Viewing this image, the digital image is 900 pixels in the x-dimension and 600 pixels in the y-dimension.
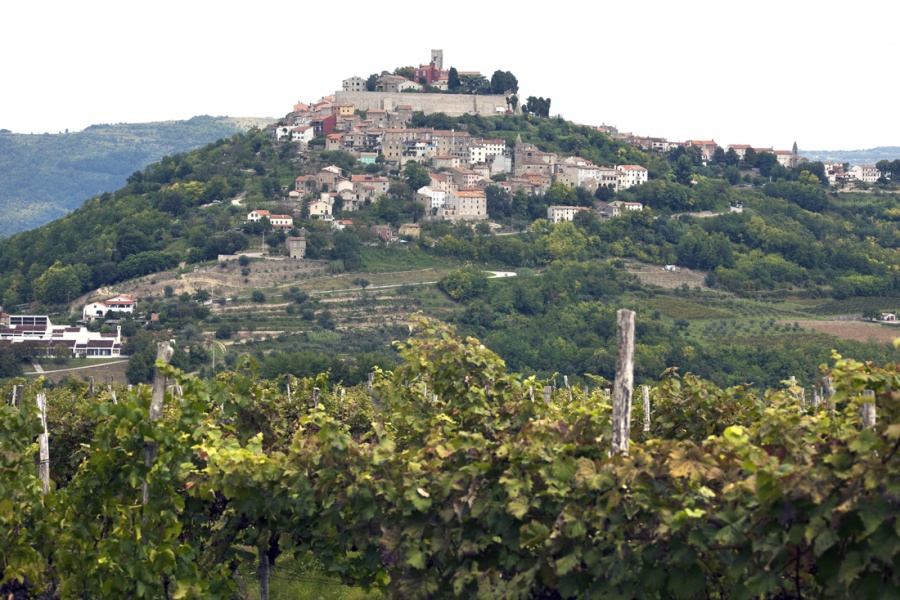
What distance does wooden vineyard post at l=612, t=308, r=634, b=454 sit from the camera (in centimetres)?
A: 528

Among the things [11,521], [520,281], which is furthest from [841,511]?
[520,281]

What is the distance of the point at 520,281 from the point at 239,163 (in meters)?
25.7

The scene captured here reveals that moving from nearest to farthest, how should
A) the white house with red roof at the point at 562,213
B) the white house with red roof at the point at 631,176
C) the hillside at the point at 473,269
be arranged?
the hillside at the point at 473,269 < the white house with red roof at the point at 562,213 < the white house with red roof at the point at 631,176

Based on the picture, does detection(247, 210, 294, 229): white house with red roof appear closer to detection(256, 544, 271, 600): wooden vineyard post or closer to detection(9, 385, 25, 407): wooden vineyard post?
detection(9, 385, 25, 407): wooden vineyard post

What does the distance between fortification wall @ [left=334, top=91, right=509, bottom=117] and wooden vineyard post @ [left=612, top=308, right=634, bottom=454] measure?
8172cm

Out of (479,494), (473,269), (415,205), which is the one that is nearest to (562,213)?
(415,205)

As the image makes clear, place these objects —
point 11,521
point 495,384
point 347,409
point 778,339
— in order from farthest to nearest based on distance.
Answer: point 778,339 → point 347,409 → point 495,384 → point 11,521

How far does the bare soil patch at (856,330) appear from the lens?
4756cm

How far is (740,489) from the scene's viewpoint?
474cm

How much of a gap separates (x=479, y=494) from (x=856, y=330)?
4752 cm

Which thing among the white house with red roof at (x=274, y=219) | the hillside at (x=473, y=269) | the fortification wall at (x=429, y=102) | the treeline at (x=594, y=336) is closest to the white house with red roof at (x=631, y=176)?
the hillside at (x=473, y=269)

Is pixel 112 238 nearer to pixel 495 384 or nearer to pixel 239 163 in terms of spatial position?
pixel 239 163

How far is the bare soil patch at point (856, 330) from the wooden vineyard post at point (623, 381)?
145 feet

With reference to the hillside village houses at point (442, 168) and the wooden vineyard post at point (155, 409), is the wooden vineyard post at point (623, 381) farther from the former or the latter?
the hillside village houses at point (442, 168)
